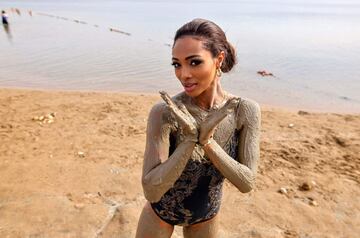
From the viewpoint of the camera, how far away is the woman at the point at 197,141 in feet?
6.48

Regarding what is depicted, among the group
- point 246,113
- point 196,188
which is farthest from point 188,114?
point 196,188

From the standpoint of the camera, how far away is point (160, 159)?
6.91ft

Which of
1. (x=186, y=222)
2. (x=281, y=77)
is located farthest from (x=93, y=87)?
(x=186, y=222)

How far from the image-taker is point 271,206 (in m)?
4.81

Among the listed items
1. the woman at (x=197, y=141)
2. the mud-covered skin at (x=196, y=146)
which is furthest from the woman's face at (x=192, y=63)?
the mud-covered skin at (x=196, y=146)

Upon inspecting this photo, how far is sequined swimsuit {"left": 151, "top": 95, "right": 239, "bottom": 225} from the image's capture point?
2.25 metres

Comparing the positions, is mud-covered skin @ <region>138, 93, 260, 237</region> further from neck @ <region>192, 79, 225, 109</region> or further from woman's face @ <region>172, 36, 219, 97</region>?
woman's face @ <region>172, 36, 219, 97</region>

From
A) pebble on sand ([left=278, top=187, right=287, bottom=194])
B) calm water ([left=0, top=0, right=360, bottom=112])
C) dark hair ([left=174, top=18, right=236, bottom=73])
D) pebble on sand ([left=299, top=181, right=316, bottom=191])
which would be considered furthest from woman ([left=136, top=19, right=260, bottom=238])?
calm water ([left=0, top=0, right=360, bottom=112])

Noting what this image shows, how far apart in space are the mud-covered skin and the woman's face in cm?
15

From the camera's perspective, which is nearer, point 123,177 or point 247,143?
point 247,143

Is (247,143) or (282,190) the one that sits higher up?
(247,143)

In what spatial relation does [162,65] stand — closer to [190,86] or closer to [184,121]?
[190,86]

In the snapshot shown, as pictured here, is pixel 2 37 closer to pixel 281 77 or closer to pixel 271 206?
pixel 281 77

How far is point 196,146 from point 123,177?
11.2 ft
